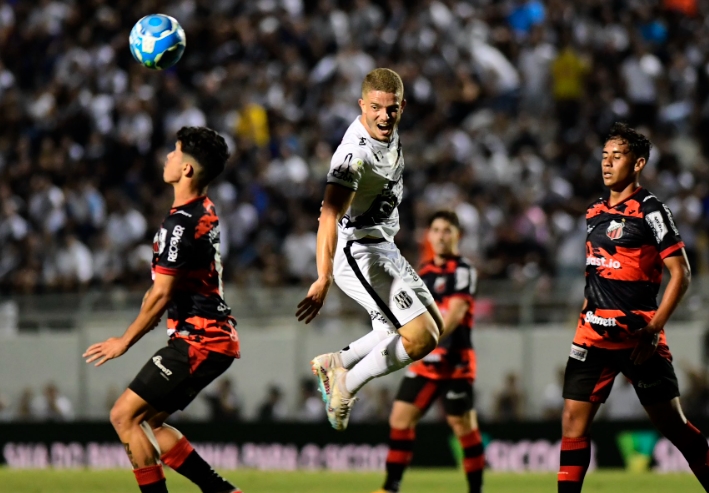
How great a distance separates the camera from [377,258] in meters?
7.65

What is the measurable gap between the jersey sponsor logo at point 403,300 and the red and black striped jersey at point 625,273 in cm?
113

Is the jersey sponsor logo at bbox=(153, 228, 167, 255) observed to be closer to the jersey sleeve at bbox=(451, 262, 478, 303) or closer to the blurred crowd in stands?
the jersey sleeve at bbox=(451, 262, 478, 303)

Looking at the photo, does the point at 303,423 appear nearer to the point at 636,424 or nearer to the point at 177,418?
the point at 177,418

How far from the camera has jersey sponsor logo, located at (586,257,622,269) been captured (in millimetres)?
7312

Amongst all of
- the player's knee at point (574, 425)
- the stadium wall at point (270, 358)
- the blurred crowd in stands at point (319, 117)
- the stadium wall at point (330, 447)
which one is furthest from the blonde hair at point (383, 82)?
the blurred crowd in stands at point (319, 117)

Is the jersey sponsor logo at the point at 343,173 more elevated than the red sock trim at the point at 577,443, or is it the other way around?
the jersey sponsor logo at the point at 343,173

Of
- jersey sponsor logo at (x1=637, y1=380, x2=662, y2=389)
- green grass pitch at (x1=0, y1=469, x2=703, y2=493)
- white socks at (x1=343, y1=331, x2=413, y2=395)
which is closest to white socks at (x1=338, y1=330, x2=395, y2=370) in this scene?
white socks at (x1=343, y1=331, x2=413, y2=395)

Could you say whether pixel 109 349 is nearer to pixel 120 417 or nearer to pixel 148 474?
pixel 120 417

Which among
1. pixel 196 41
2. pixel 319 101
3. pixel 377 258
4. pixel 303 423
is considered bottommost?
pixel 303 423

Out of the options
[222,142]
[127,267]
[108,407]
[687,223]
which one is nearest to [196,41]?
[127,267]

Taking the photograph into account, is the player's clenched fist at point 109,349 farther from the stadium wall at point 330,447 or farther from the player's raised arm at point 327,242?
the stadium wall at point 330,447

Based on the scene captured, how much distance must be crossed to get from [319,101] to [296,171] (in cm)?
174

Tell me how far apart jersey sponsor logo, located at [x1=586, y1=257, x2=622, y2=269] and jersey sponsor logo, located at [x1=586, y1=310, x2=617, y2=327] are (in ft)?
1.03

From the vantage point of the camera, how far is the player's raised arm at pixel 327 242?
6.77 m
